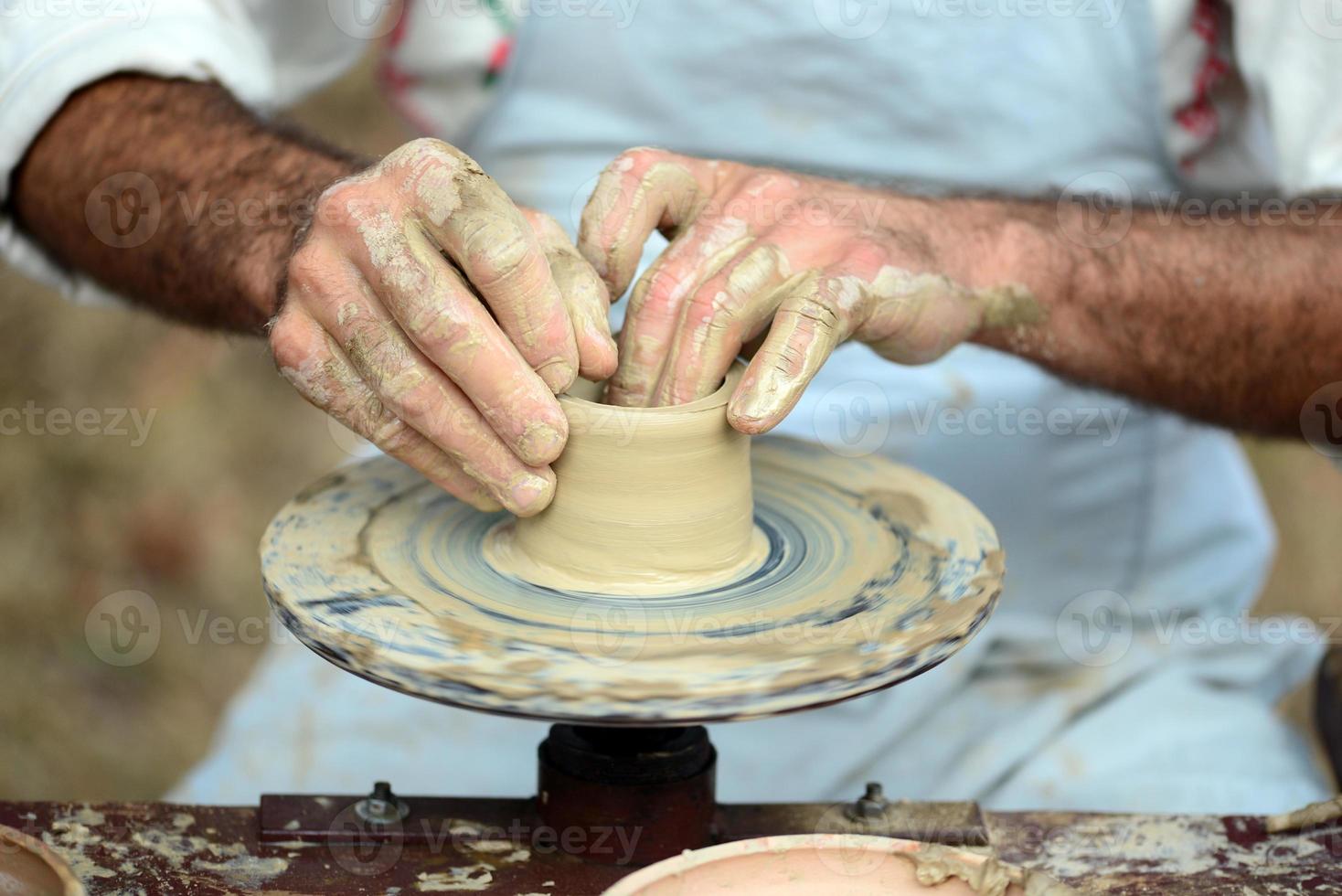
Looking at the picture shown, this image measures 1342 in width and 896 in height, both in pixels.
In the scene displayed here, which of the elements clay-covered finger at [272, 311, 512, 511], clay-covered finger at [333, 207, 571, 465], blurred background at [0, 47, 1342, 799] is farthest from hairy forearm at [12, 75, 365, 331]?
blurred background at [0, 47, 1342, 799]

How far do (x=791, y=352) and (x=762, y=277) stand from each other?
10 cm

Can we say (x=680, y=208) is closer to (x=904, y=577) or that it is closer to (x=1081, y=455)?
(x=904, y=577)

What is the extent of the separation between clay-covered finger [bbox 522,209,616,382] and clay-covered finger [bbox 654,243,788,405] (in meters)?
0.06

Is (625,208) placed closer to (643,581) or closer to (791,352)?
(791,352)

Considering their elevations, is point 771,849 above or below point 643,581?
below

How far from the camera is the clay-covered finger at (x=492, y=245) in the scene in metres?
1.10

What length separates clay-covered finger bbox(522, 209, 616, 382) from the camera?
3.81 feet

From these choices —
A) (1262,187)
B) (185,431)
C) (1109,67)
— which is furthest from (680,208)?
(185,431)

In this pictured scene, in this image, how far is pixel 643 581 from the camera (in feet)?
3.80

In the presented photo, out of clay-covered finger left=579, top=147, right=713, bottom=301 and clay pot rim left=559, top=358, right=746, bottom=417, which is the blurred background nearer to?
clay-covered finger left=579, top=147, right=713, bottom=301

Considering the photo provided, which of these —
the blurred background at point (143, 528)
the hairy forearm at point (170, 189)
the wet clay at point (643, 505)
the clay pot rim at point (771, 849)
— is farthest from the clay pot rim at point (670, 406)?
the blurred background at point (143, 528)

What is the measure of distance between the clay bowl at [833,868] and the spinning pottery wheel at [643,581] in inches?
3.7

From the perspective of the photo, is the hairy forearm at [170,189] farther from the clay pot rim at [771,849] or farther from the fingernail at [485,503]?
the clay pot rim at [771,849]

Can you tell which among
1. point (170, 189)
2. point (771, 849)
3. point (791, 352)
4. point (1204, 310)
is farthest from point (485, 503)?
point (1204, 310)
